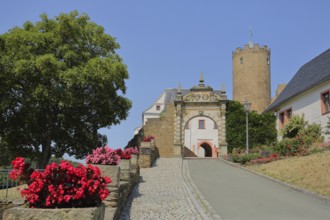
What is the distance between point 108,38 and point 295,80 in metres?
17.5

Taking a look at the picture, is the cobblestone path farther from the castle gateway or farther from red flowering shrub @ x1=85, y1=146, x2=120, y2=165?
the castle gateway

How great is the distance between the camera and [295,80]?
33.1 m

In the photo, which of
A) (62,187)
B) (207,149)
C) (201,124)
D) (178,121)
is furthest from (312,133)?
(207,149)

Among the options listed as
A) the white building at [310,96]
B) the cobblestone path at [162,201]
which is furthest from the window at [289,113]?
the cobblestone path at [162,201]

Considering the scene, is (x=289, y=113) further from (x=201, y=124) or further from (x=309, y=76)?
(x=201, y=124)

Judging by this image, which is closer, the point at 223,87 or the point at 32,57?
the point at 32,57

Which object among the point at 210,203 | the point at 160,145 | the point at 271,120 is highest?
the point at 271,120

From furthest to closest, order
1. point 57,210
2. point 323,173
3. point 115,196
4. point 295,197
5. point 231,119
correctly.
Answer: point 231,119
point 323,173
point 295,197
point 115,196
point 57,210

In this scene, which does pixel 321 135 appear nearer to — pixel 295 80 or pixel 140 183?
pixel 295 80

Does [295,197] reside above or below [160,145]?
below

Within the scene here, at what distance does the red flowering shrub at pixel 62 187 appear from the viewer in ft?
15.6

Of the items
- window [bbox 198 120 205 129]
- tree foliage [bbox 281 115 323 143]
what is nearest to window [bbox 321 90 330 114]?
tree foliage [bbox 281 115 323 143]

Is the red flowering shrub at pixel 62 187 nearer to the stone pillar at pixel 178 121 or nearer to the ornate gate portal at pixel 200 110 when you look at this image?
the ornate gate portal at pixel 200 110

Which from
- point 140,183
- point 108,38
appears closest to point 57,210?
point 140,183
